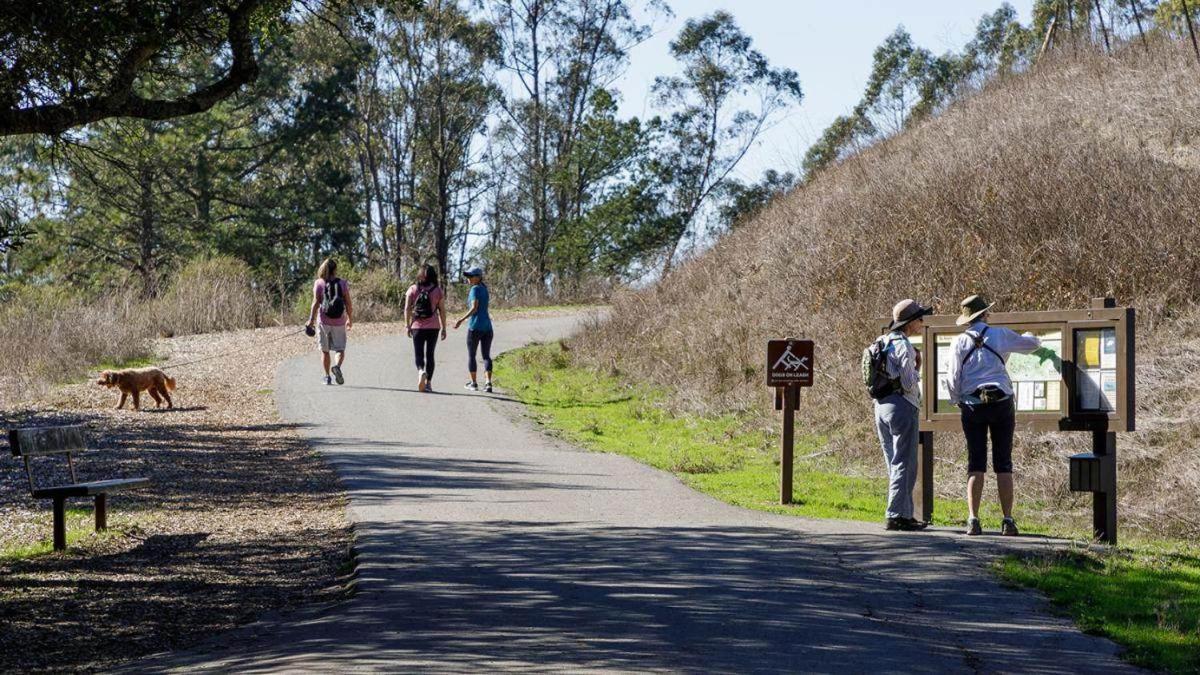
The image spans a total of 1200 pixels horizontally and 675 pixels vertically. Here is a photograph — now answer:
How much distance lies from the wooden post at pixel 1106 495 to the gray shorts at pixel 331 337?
41.4ft

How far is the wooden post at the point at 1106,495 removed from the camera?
10.4 meters

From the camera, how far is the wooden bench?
10156mm

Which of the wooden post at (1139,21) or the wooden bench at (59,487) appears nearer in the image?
the wooden bench at (59,487)

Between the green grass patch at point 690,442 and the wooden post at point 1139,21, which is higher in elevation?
the wooden post at point 1139,21

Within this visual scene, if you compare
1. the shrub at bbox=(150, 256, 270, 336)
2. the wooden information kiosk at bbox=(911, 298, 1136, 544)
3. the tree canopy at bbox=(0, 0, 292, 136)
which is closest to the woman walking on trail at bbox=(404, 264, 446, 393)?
the tree canopy at bbox=(0, 0, 292, 136)

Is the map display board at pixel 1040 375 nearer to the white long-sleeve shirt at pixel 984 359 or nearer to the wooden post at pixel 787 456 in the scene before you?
the white long-sleeve shirt at pixel 984 359

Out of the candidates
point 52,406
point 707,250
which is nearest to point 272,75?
point 707,250

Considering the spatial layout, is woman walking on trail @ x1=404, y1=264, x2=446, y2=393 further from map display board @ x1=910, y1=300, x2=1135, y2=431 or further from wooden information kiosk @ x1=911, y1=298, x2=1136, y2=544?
wooden information kiosk @ x1=911, y1=298, x2=1136, y2=544

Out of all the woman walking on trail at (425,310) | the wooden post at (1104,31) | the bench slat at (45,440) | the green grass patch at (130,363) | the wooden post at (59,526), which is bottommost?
the wooden post at (59,526)

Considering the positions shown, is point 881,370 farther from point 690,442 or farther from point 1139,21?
point 1139,21

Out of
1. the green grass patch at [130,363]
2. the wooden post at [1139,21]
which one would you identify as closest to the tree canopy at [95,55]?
the green grass patch at [130,363]

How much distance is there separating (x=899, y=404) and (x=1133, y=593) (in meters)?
2.86

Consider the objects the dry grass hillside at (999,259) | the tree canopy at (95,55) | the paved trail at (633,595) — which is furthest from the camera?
the dry grass hillside at (999,259)

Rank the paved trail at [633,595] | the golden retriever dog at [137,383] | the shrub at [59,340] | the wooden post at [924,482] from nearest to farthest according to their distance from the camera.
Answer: the paved trail at [633,595]
the wooden post at [924,482]
the golden retriever dog at [137,383]
the shrub at [59,340]
